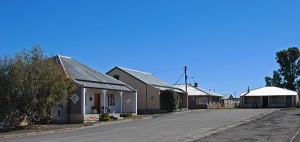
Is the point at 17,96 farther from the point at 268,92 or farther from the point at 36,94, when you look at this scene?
the point at 268,92

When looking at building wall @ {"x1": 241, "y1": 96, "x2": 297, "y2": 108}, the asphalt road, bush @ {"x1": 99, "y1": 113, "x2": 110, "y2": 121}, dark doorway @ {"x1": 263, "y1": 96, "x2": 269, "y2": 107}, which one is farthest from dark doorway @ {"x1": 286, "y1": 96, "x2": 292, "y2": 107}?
the asphalt road

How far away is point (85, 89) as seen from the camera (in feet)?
115

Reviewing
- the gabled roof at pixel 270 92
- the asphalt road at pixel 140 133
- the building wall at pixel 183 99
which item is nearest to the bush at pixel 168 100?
the building wall at pixel 183 99

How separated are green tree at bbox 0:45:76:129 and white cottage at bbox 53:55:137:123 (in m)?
4.29

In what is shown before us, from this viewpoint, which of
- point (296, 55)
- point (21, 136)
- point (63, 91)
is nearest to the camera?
point (21, 136)

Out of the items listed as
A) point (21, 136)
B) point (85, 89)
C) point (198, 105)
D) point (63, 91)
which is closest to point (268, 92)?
point (198, 105)

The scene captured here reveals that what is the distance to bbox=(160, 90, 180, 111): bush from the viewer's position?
51031 millimetres

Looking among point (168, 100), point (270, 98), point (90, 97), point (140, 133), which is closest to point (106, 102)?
point (90, 97)

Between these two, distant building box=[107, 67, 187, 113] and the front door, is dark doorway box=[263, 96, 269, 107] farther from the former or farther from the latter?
the front door

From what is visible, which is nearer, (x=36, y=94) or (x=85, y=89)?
(x=36, y=94)

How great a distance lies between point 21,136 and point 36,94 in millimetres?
4197

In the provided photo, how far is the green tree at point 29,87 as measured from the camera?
1057 inches

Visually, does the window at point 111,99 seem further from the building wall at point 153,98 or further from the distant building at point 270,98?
the distant building at point 270,98

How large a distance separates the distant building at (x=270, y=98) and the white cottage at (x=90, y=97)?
38.3m
